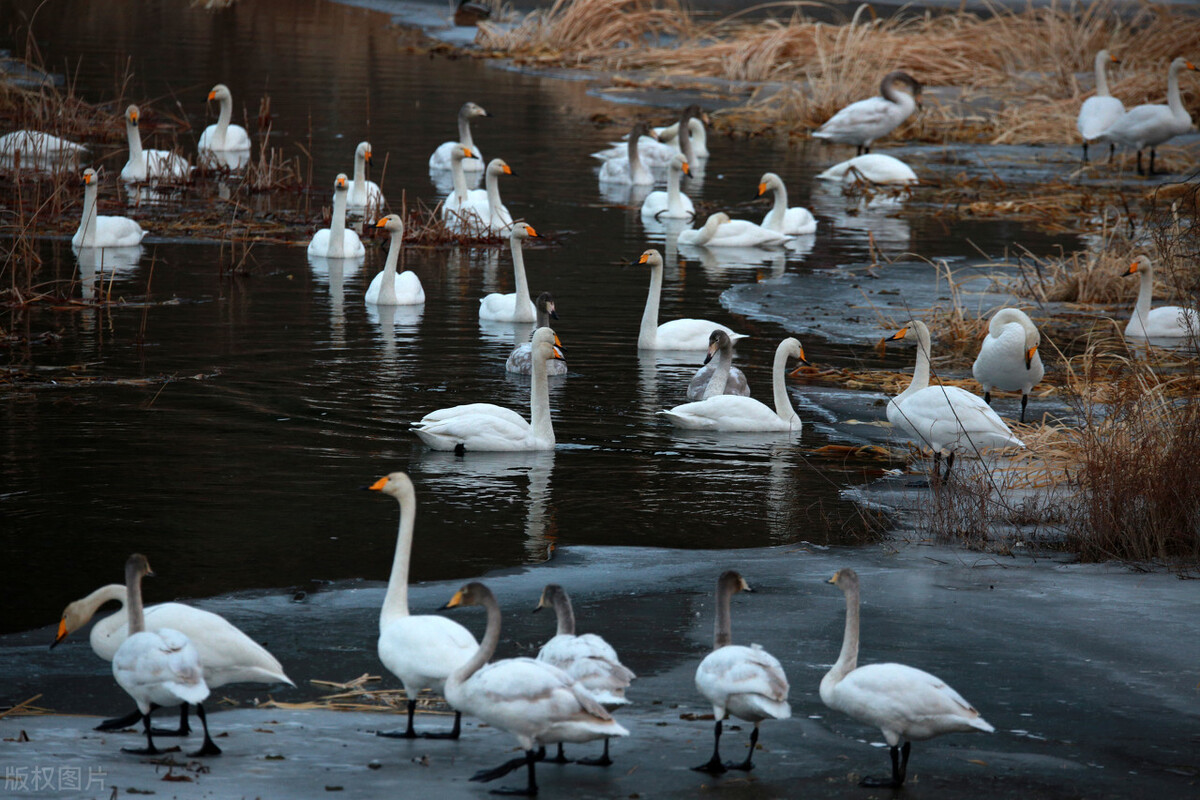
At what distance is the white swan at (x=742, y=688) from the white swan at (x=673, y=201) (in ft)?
48.6

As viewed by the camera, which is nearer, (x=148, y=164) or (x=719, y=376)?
(x=719, y=376)

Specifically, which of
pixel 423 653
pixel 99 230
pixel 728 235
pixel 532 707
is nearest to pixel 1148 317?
pixel 728 235

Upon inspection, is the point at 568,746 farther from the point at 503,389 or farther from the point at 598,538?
the point at 503,389

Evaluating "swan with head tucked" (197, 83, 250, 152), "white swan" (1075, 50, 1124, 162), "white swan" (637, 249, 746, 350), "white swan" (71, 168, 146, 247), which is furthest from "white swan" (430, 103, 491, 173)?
"white swan" (1075, 50, 1124, 162)

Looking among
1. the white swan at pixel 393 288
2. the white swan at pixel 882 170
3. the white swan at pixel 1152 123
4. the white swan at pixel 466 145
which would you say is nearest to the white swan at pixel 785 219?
the white swan at pixel 882 170

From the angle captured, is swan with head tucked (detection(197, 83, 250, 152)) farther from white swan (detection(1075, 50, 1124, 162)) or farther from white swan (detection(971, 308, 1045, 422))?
white swan (detection(971, 308, 1045, 422))

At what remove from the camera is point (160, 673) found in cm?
479

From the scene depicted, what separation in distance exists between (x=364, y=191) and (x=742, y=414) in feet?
31.8

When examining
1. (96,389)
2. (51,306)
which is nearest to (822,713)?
(96,389)

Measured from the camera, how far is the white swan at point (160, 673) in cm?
A: 479

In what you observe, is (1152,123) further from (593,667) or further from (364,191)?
(593,667)

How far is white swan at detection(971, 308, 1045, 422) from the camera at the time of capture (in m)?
10.1

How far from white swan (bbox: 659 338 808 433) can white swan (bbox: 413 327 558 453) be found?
1.09 m

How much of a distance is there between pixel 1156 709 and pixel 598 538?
3344 mm
